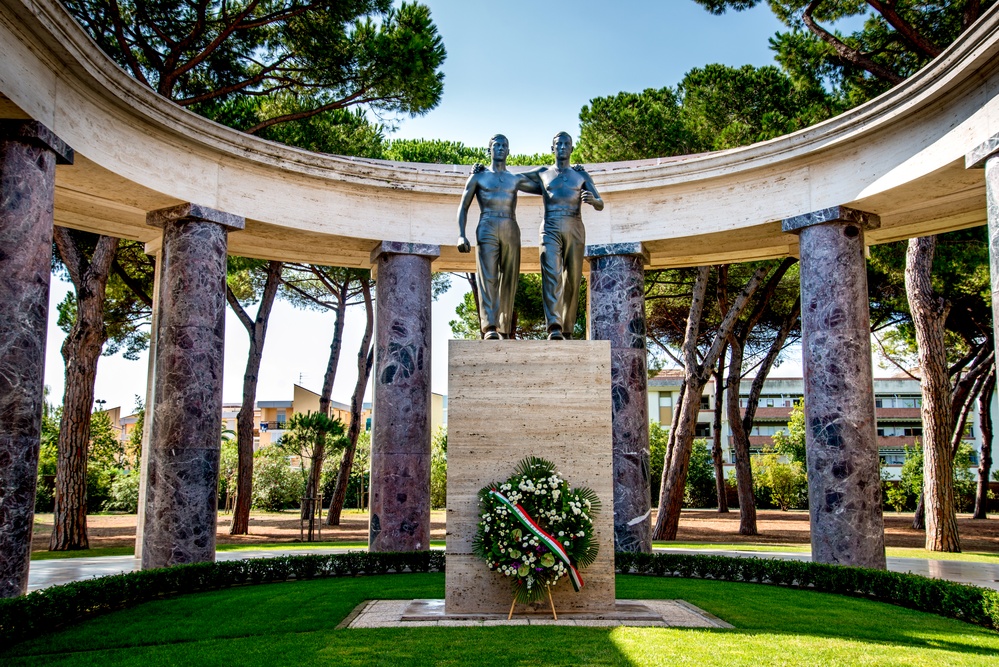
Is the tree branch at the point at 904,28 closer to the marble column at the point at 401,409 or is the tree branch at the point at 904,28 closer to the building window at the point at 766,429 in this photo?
the marble column at the point at 401,409

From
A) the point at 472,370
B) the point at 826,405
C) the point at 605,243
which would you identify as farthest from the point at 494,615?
the point at 605,243

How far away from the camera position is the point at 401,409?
17.5 metres

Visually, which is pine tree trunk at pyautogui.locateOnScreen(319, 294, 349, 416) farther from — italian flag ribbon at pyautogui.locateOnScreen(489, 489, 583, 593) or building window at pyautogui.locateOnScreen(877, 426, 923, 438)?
building window at pyautogui.locateOnScreen(877, 426, 923, 438)

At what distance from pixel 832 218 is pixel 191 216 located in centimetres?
1202

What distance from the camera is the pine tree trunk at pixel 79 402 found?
2192 centimetres

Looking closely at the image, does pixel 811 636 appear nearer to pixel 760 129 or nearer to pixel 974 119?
pixel 974 119

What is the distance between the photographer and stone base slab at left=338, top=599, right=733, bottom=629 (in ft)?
34.1

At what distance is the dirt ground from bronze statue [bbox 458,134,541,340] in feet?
50.7

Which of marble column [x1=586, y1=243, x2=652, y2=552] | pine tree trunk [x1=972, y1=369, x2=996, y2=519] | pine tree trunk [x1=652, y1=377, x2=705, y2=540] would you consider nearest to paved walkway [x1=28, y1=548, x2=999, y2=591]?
marble column [x1=586, y1=243, x2=652, y2=552]

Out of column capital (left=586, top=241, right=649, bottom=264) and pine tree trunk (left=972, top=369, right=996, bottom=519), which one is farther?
pine tree trunk (left=972, top=369, right=996, bottom=519)

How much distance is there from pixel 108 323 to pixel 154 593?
1856 cm

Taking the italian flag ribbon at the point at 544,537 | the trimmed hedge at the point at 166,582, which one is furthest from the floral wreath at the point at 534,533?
the trimmed hedge at the point at 166,582

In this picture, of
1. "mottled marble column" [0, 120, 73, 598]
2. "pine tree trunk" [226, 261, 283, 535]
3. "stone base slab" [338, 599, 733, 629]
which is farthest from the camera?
"pine tree trunk" [226, 261, 283, 535]

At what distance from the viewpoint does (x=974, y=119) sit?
13242 millimetres
